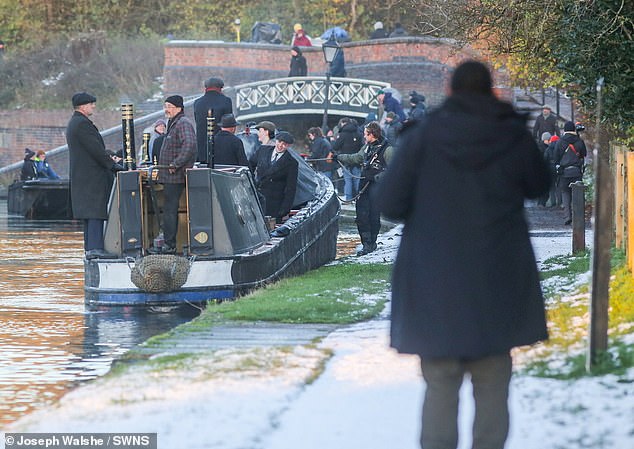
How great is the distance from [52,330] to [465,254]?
758cm

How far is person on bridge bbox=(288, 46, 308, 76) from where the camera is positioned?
52.7 meters

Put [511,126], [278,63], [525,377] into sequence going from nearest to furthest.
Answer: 1. [511,126]
2. [525,377]
3. [278,63]

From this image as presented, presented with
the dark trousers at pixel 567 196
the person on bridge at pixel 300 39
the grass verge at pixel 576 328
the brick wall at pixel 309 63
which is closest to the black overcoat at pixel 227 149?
the grass verge at pixel 576 328

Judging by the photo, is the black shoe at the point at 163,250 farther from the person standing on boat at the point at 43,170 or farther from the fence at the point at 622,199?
the person standing on boat at the point at 43,170

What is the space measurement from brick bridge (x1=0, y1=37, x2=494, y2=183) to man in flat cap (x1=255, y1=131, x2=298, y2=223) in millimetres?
34077

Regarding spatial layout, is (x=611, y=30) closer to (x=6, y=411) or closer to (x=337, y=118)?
(x=6, y=411)

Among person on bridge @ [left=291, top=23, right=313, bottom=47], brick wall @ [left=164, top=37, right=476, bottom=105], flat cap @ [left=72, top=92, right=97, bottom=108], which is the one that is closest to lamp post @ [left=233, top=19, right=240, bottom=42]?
brick wall @ [left=164, top=37, right=476, bottom=105]

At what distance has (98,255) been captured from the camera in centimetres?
1495

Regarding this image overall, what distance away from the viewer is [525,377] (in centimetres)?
861

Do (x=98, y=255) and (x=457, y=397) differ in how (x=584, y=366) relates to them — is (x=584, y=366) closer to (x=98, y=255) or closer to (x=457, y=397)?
(x=457, y=397)

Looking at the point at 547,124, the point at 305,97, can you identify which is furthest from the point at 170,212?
the point at 305,97

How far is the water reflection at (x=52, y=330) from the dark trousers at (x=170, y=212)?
0.86 metres

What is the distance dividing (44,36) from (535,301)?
61.7 m

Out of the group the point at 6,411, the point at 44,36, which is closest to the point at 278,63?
the point at 44,36
